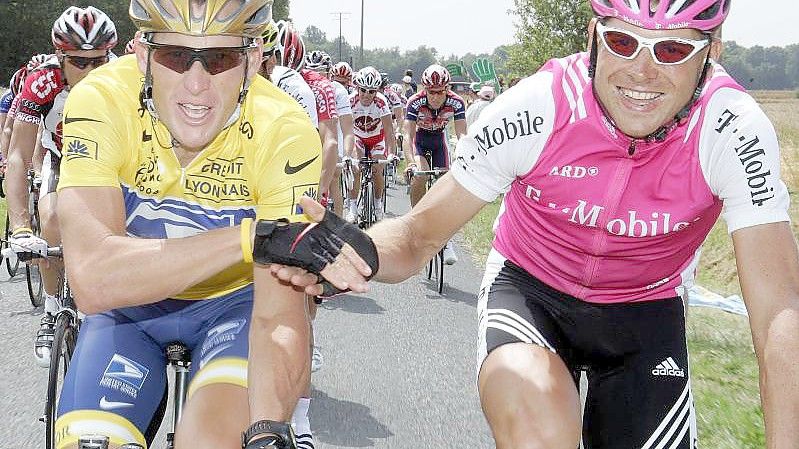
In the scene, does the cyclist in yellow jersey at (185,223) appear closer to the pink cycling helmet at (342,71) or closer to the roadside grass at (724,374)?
the roadside grass at (724,374)

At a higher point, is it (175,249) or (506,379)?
(175,249)

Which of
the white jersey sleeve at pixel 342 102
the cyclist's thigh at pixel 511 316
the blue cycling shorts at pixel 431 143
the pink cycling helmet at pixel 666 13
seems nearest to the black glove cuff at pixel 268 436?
the cyclist's thigh at pixel 511 316

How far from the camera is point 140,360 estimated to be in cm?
303

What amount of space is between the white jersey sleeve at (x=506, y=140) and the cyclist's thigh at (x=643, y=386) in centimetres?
61

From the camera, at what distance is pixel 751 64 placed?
654 ft

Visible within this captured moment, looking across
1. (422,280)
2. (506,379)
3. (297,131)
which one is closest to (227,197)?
(297,131)

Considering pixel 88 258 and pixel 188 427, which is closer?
pixel 188 427

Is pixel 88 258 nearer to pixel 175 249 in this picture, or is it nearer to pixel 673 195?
pixel 175 249

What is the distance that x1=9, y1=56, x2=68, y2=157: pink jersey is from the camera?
20.8ft

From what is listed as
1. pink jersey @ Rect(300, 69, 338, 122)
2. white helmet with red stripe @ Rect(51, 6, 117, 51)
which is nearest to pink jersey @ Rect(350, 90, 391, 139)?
pink jersey @ Rect(300, 69, 338, 122)

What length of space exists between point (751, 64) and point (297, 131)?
213 m

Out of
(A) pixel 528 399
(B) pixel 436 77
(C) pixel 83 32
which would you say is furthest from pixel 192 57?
(B) pixel 436 77

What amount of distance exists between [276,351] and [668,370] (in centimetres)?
123

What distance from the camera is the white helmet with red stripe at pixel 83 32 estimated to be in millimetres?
5824
